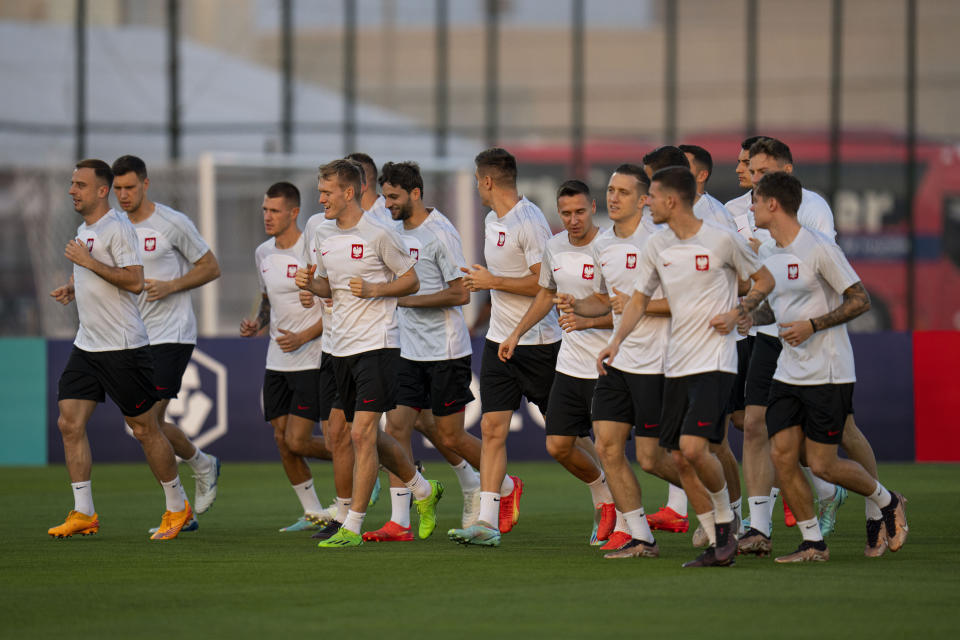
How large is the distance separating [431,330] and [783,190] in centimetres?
300

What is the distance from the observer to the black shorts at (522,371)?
10.5 m

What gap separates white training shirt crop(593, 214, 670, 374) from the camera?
9.20 meters

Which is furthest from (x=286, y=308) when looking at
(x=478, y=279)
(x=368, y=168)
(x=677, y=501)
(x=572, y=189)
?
(x=677, y=501)

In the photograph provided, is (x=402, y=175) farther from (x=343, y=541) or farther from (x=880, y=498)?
(x=880, y=498)

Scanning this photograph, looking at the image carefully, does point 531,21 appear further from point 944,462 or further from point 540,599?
point 540,599

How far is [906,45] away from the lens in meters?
26.7

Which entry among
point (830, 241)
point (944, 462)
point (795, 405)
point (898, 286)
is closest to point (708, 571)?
point (795, 405)

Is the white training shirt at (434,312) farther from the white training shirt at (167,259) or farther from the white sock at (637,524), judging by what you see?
the white sock at (637,524)

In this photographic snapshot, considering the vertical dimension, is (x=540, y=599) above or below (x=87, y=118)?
below

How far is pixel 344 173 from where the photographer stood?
33.3 ft

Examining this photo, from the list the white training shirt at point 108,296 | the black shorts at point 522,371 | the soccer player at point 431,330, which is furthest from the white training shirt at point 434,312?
the white training shirt at point 108,296

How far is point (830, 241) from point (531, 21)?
20.2 meters

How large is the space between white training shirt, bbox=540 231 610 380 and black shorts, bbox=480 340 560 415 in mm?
528

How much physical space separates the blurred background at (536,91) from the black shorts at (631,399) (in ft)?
55.6
